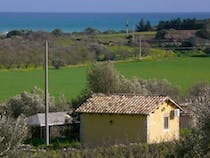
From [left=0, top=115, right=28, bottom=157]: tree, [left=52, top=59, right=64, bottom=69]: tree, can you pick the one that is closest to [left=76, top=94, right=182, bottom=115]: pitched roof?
[left=0, top=115, right=28, bottom=157]: tree

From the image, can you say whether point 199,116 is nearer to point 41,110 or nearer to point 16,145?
point 16,145

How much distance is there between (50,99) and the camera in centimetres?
3978

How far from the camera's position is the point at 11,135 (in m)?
17.0

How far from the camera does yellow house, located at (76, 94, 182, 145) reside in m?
32.9

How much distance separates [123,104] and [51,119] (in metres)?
3.29

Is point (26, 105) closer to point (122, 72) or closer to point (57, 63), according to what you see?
point (122, 72)

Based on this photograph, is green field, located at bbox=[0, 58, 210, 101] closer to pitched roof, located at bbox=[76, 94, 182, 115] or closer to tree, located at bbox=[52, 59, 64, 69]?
tree, located at bbox=[52, 59, 64, 69]

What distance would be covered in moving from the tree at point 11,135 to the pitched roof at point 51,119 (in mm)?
16959

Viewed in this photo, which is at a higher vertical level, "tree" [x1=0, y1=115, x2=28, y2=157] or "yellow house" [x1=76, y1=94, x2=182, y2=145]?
"tree" [x1=0, y1=115, x2=28, y2=157]

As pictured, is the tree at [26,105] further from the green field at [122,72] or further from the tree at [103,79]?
the green field at [122,72]

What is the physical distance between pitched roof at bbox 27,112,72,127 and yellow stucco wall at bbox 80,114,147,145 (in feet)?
3.78

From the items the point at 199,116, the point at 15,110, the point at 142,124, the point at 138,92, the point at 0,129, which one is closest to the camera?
the point at 0,129

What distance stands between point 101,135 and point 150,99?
8.61 feet

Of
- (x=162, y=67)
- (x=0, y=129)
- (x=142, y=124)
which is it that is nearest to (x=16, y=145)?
(x=0, y=129)
